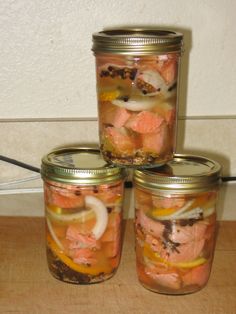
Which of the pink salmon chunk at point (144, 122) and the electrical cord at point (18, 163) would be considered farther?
the electrical cord at point (18, 163)

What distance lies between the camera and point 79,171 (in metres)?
0.73

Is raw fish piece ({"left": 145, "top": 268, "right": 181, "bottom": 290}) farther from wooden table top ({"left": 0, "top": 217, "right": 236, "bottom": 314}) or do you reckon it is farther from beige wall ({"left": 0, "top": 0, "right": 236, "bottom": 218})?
beige wall ({"left": 0, "top": 0, "right": 236, "bottom": 218})

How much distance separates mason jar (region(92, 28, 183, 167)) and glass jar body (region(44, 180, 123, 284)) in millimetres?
56

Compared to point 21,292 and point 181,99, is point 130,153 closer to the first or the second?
point 21,292

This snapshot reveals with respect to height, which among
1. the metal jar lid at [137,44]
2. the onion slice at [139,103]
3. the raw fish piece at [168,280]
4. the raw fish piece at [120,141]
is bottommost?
the raw fish piece at [168,280]

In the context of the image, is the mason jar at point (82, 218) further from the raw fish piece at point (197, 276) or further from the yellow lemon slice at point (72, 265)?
the raw fish piece at point (197, 276)

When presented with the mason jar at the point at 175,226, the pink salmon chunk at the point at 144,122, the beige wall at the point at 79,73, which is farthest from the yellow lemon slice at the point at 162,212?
the beige wall at the point at 79,73

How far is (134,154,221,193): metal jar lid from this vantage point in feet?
2.31

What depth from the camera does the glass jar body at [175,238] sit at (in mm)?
706

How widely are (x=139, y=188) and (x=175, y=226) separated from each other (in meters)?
0.07

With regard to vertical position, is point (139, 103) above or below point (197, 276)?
above

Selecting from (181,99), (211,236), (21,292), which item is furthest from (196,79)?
(21,292)

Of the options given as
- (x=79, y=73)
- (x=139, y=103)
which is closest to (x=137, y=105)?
(x=139, y=103)

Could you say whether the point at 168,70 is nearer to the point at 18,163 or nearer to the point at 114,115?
the point at 114,115
